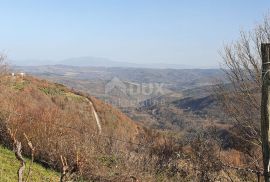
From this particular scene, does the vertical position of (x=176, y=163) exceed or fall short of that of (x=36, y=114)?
it falls short

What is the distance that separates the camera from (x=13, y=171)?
10227 millimetres

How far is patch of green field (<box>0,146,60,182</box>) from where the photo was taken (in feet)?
31.2

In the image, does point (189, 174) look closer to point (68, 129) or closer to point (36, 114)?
point (68, 129)

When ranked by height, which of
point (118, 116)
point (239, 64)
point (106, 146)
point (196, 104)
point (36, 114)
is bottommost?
point (196, 104)

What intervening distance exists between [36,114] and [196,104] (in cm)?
15671

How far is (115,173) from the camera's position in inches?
428

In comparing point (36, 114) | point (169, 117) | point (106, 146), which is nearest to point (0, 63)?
point (36, 114)

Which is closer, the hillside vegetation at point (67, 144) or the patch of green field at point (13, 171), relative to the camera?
the patch of green field at point (13, 171)

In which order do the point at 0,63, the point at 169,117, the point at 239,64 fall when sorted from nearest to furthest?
1. the point at 239,64
2. the point at 0,63
3. the point at 169,117

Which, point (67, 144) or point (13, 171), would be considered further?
A: point (67, 144)

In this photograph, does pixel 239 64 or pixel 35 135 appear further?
pixel 239 64

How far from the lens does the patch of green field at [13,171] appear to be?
9.52m

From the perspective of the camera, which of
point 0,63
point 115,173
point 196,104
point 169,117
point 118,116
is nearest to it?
point 115,173

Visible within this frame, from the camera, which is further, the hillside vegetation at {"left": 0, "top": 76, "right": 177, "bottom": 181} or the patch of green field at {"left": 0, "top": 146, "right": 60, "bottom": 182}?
the hillside vegetation at {"left": 0, "top": 76, "right": 177, "bottom": 181}
